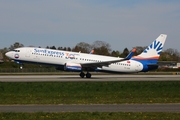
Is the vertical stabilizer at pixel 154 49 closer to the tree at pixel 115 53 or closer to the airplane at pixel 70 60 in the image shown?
the airplane at pixel 70 60

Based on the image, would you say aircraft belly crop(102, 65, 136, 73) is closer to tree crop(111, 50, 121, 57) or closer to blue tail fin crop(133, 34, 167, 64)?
blue tail fin crop(133, 34, 167, 64)

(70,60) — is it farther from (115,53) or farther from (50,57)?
(115,53)

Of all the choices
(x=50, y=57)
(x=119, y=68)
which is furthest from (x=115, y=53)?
(x=50, y=57)

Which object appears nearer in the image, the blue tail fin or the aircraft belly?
the aircraft belly

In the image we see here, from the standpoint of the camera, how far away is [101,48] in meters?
145

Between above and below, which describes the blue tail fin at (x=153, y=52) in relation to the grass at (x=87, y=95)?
above

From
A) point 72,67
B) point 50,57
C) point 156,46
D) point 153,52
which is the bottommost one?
point 72,67

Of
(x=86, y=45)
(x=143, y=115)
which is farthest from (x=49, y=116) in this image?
(x=86, y=45)

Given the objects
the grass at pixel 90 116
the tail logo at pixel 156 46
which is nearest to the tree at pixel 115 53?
the tail logo at pixel 156 46

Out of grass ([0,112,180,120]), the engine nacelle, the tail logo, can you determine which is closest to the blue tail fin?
the tail logo

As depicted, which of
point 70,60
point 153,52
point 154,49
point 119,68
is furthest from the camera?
point 154,49

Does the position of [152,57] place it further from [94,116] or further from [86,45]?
[86,45]

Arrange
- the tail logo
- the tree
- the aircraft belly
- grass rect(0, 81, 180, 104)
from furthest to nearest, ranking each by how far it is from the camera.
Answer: the tree
the tail logo
the aircraft belly
grass rect(0, 81, 180, 104)

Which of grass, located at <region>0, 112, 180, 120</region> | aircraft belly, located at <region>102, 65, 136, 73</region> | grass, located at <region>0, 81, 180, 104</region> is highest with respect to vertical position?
aircraft belly, located at <region>102, 65, 136, 73</region>
